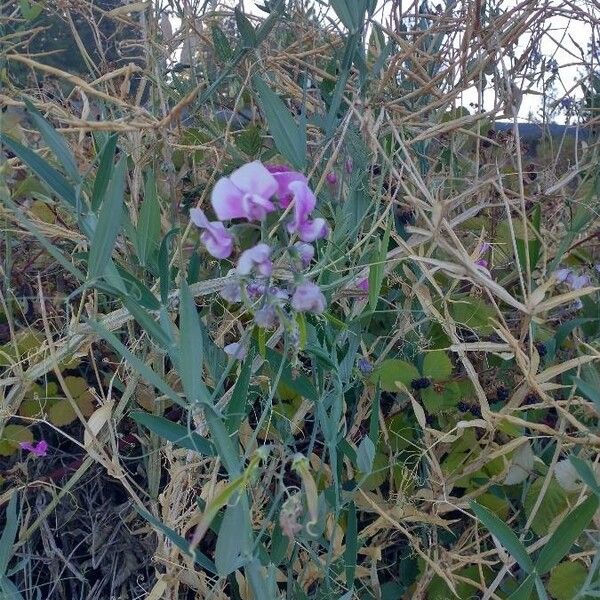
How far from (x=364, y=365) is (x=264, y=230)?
0.39m

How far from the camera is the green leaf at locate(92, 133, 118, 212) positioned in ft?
2.16

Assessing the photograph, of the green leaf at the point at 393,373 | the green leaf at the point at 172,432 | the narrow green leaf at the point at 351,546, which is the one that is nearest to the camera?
the green leaf at the point at 172,432

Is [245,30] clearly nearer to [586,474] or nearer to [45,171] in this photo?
[45,171]

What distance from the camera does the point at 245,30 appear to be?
34.3 inches

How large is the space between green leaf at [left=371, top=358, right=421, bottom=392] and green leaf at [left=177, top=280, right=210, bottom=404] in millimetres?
347

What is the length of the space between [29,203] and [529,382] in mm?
829

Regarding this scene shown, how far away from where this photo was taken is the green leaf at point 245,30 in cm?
86

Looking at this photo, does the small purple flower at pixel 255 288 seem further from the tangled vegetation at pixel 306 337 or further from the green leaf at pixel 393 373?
the green leaf at pixel 393 373

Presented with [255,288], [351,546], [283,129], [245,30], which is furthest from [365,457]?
[245,30]

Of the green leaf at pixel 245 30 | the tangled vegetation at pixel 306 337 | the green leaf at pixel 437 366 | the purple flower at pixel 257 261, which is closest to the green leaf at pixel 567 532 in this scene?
the tangled vegetation at pixel 306 337

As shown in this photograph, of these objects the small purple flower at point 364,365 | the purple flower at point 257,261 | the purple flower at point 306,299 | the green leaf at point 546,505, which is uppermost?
the purple flower at point 257,261

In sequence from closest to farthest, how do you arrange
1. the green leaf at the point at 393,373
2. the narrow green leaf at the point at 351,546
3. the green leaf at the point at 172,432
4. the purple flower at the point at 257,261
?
the purple flower at the point at 257,261, the green leaf at the point at 172,432, the narrow green leaf at the point at 351,546, the green leaf at the point at 393,373

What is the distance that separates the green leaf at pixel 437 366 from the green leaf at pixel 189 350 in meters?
0.41

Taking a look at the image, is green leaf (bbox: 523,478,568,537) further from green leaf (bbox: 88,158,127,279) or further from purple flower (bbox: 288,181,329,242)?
green leaf (bbox: 88,158,127,279)
